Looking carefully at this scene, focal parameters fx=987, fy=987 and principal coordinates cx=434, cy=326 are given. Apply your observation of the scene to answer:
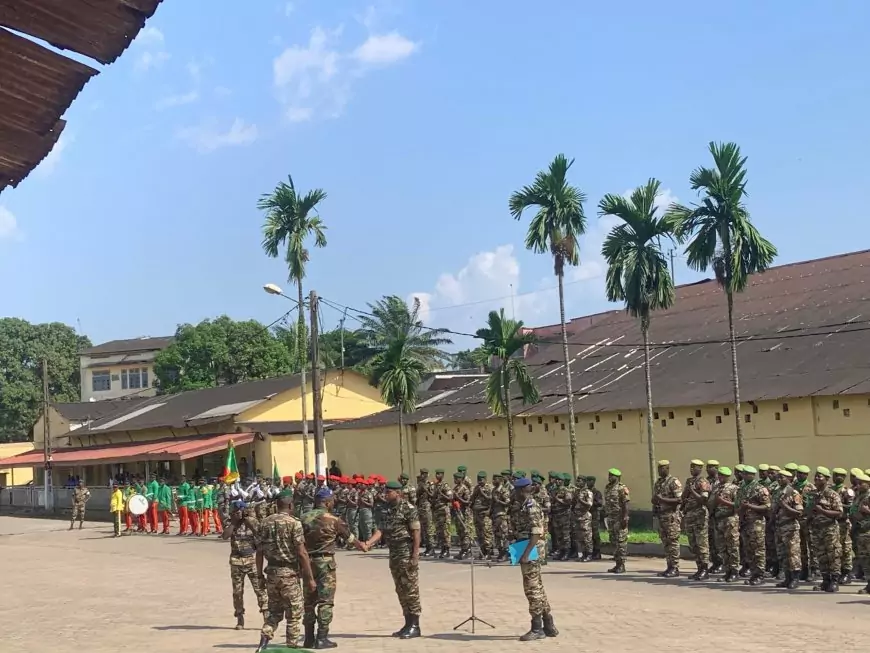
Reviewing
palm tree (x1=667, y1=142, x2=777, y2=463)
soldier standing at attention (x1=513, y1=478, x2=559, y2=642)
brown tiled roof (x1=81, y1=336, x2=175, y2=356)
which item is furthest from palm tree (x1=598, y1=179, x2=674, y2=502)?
brown tiled roof (x1=81, y1=336, x2=175, y2=356)

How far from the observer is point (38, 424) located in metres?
59.8

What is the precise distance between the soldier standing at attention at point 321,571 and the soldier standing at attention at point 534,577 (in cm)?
195

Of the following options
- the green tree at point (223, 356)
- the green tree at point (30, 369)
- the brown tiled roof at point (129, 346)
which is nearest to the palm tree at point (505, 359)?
the green tree at point (223, 356)

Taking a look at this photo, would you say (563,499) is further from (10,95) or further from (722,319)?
(10,95)

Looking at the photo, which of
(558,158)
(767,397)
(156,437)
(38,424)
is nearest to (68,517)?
(156,437)

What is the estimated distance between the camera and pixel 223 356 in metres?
63.2

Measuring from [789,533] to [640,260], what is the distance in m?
10.6

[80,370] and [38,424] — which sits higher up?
[80,370]

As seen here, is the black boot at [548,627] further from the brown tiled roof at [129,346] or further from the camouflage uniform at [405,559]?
the brown tiled roof at [129,346]

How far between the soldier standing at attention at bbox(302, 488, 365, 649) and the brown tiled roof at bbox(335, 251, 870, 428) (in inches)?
597

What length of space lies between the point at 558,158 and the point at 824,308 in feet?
29.1

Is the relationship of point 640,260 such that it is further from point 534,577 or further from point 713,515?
point 534,577

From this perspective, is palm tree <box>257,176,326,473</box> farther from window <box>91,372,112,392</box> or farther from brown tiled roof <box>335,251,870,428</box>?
window <box>91,372,112,392</box>

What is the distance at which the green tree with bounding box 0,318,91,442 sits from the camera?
73.4m
